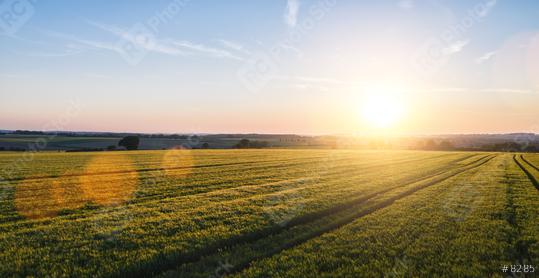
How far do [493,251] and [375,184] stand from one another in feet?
47.1

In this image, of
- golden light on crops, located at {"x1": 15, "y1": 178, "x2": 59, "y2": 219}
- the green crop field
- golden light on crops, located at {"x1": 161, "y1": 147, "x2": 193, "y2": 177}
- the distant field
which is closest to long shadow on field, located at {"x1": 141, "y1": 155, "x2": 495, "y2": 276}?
the green crop field

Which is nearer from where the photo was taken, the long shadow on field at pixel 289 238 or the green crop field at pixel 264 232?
the green crop field at pixel 264 232

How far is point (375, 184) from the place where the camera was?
77.6ft

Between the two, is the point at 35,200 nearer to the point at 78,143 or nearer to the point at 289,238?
the point at 289,238

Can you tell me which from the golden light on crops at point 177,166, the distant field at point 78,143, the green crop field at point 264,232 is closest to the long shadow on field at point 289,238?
the green crop field at point 264,232

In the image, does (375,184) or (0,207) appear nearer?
(0,207)

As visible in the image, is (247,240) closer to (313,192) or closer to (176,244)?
(176,244)

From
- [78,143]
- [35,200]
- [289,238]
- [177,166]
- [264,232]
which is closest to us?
[289,238]

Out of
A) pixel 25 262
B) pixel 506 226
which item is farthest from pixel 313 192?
pixel 25 262

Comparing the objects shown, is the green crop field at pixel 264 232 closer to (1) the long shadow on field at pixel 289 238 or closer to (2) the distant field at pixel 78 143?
(1) the long shadow on field at pixel 289 238

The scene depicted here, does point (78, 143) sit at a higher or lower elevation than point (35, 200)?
lower

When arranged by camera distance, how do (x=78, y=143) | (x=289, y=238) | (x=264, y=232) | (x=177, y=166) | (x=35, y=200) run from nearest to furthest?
(x=289, y=238)
(x=264, y=232)
(x=35, y=200)
(x=177, y=166)
(x=78, y=143)

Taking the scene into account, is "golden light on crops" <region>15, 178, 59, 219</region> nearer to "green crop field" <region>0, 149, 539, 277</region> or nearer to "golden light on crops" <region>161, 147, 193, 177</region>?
"green crop field" <region>0, 149, 539, 277</region>

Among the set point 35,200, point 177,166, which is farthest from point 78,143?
point 35,200
